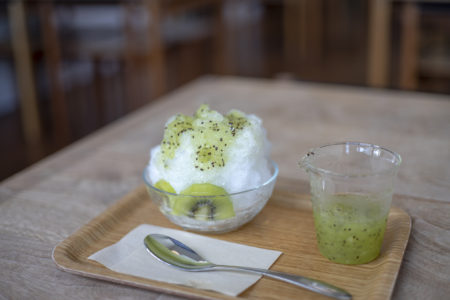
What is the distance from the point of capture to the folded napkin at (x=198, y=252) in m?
0.50

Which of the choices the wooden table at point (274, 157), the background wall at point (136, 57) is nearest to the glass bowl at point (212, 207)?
the wooden table at point (274, 157)

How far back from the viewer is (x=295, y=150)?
2.83 feet

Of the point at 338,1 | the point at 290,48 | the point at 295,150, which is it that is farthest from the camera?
the point at 338,1

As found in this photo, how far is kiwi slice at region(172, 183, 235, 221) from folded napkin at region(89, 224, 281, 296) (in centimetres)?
3

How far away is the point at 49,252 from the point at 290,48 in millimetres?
3722

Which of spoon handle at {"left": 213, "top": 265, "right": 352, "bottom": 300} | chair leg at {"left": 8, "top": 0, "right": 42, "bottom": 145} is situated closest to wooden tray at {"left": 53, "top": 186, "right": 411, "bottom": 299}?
spoon handle at {"left": 213, "top": 265, "right": 352, "bottom": 300}

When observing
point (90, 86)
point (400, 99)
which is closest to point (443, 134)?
point (400, 99)

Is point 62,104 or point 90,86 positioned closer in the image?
point 62,104

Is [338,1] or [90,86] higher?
[338,1]

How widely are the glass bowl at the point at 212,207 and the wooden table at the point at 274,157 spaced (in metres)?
0.11

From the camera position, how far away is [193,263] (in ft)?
1.73

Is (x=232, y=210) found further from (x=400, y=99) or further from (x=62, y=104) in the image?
(x=62, y=104)

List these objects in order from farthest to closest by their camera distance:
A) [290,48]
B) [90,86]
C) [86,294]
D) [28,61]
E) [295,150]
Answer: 1. [290,48]
2. [90,86]
3. [28,61]
4. [295,150]
5. [86,294]

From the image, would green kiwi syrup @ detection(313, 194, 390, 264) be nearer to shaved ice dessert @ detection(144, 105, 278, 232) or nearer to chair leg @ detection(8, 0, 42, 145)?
shaved ice dessert @ detection(144, 105, 278, 232)
